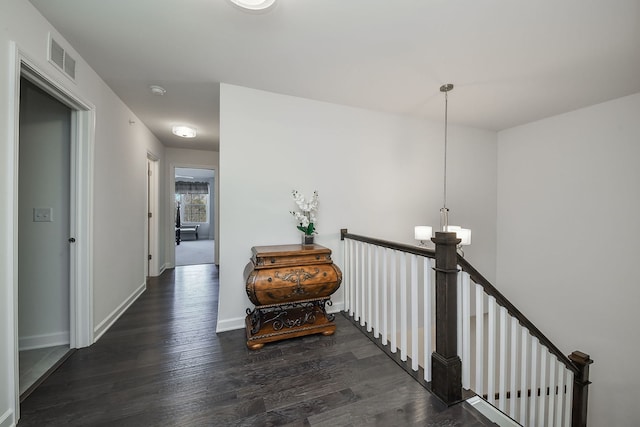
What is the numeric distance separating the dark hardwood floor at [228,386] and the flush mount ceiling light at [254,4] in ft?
7.65

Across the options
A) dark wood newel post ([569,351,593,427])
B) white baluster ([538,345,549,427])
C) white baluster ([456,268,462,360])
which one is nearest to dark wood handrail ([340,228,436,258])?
white baluster ([456,268,462,360])

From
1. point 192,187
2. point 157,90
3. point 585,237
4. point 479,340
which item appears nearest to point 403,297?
point 479,340

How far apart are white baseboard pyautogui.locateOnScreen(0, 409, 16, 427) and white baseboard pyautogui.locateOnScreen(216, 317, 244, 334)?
4.08ft

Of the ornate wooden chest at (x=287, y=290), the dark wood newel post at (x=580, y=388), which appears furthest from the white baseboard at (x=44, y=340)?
the dark wood newel post at (x=580, y=388)

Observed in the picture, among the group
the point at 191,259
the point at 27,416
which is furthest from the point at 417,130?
the point at 191,259

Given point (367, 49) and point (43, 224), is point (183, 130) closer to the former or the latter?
point (43, 224)

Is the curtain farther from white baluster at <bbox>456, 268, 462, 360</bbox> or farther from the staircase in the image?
white baluster at <bbox>456, 268, 462, 360</bbox>

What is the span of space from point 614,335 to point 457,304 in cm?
276

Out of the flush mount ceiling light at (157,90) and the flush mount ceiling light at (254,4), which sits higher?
the flush mount ceiling light at (157,90)

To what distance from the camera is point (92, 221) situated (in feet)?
6.95

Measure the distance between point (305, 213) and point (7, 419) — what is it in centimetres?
225

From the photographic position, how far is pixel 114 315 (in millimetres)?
2543

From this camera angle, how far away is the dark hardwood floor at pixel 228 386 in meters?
1.37

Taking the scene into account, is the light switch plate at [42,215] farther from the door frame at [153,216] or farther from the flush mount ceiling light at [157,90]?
the door frame at [153,216]
